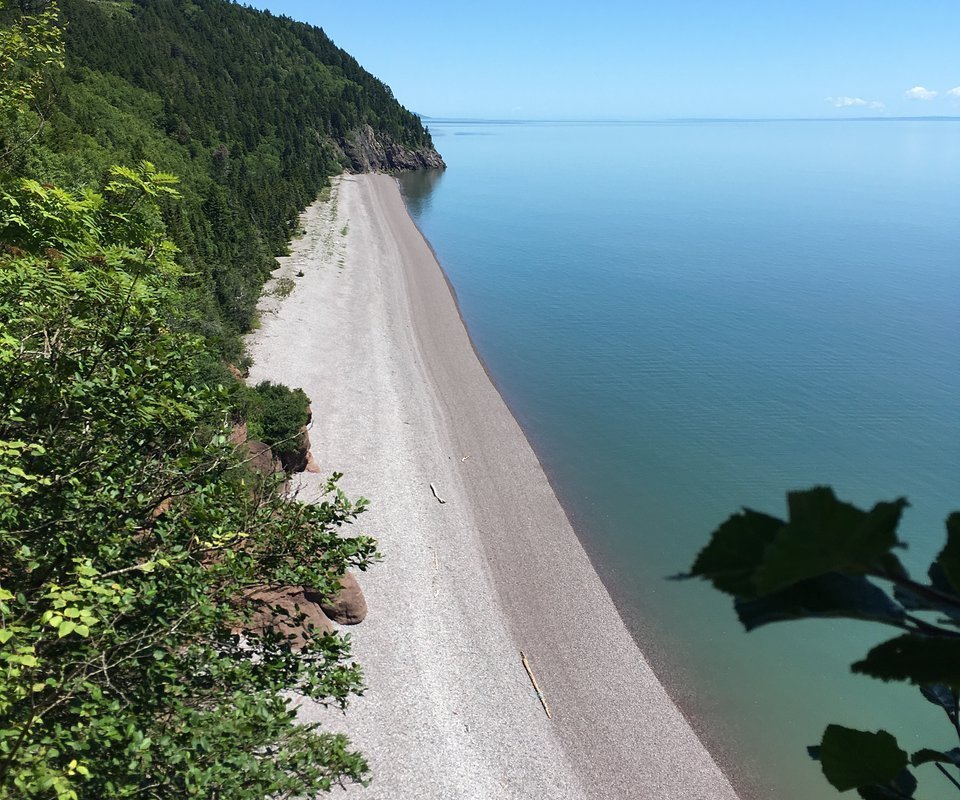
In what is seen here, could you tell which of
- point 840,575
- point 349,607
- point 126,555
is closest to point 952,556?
point 840,575

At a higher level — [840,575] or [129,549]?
[840,575]

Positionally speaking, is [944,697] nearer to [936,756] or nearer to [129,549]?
[936,756]

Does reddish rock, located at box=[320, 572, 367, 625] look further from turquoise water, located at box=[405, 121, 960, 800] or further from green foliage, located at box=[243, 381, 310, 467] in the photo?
turquoise water, located at box=[405, 121, 960, 800]

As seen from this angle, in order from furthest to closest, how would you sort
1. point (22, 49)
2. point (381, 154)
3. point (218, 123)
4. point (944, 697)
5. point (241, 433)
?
1. point (381, 154)
2. point (218, 123)
3. point (241, 433)
4. point (22, 49)
5. point (944, 697)

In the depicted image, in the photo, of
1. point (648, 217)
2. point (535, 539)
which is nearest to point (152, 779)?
point (535, 539)

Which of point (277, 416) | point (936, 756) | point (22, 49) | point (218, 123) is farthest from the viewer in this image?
point (218, 123)

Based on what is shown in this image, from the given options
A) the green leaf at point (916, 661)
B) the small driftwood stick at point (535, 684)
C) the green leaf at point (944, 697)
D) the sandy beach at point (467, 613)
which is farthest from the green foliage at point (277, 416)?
the green leaf at point (916, 661)

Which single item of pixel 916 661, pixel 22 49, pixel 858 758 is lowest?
pixel 858 758
